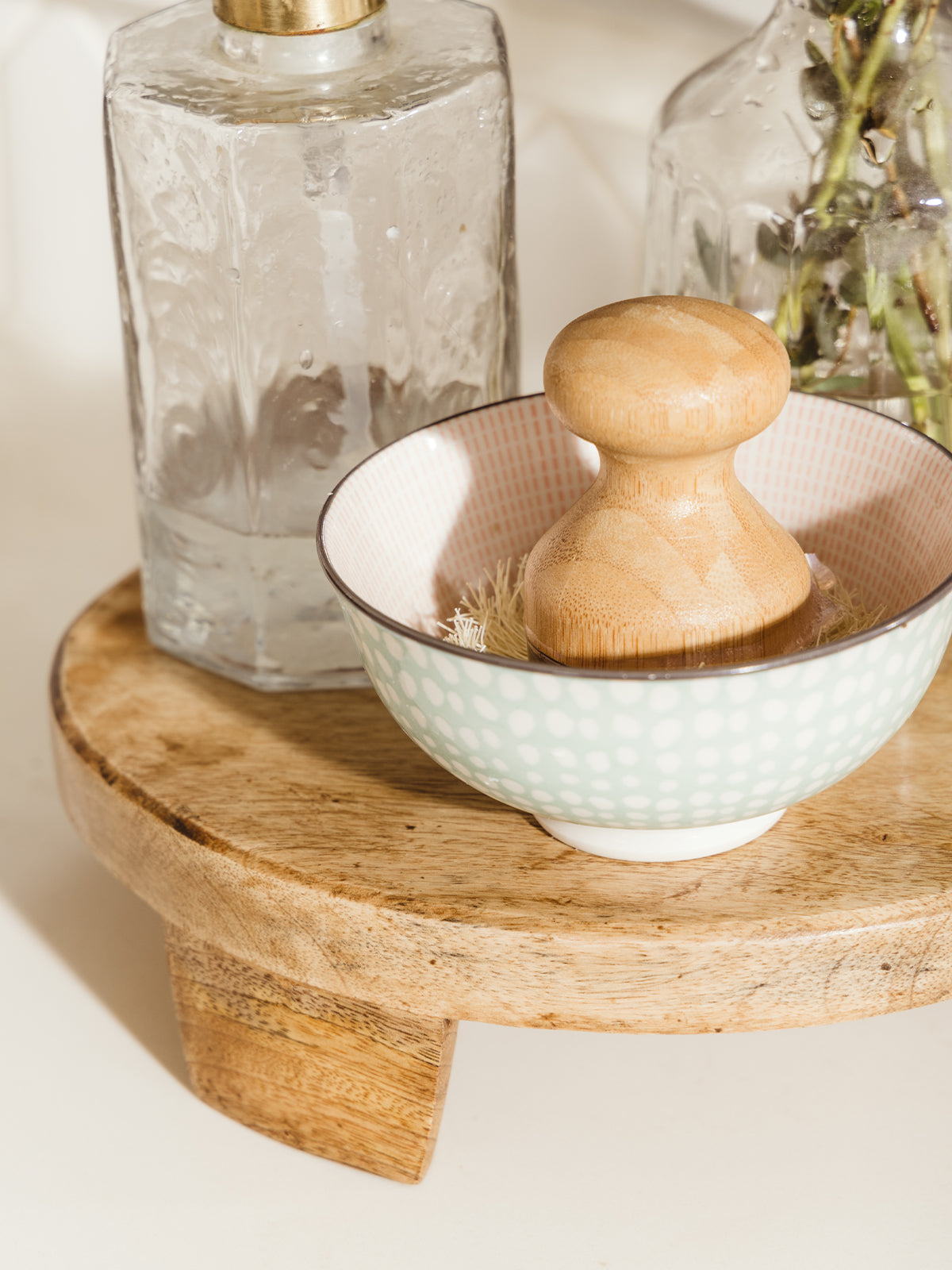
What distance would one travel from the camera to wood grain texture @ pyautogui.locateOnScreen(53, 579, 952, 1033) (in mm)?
330

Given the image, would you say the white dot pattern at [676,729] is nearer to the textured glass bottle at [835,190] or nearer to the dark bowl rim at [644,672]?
the dark bowl rim at [644,672]

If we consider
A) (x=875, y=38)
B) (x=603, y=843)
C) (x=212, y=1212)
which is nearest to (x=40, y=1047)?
(x=212, y=1212)

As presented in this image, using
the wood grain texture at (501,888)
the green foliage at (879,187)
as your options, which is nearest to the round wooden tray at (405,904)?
the wood grain texture at (501,888)

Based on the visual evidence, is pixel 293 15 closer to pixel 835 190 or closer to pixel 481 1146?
pixel 835 190

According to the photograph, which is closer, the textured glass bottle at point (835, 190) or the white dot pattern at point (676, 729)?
the white dot pattern at point (676, 729)

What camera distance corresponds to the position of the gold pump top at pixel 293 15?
0.39m

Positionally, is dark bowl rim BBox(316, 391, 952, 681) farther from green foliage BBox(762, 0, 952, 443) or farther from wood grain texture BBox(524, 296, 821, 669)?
green foliage BBox(762, 0, 952, 443)

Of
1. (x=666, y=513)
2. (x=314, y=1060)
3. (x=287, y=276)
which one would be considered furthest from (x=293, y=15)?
(x=314, y=1060)

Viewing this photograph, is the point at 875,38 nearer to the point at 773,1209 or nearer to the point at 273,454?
the point at 273,454

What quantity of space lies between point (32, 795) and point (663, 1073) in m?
0.27

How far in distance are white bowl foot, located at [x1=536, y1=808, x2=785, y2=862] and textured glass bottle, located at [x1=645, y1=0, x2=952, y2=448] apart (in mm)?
152

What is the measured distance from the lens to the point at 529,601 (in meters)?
0.36

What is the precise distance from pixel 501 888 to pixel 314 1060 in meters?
0.08

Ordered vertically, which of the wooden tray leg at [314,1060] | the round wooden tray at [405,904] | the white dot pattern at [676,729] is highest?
the white dot pattern at [676,729]
